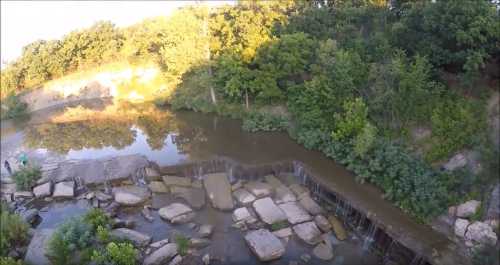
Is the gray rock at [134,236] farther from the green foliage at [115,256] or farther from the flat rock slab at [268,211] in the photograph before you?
the flat rock slab at [268,211]

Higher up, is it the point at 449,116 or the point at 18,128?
the point at 449,116

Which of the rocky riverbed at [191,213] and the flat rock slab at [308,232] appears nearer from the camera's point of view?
the rocky riverbed at [191,213]

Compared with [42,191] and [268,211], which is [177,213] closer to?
[268,211]

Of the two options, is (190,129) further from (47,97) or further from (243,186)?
(47,97)

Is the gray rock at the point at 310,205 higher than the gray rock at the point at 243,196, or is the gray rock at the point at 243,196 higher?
the gray rock at the point at 243,196

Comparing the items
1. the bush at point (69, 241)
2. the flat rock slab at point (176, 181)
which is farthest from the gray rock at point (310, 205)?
the bush at point (69, 241)

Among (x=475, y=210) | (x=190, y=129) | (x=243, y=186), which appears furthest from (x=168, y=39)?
(x=475, y=210)

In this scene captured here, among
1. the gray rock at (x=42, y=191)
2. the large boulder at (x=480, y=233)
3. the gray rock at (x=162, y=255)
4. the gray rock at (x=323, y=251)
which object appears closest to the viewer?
the large boulder at (x=480, y=233)

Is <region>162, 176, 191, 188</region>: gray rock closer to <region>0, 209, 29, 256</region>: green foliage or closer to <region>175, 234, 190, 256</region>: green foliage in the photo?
<region>175, 234, 190, 256</region>: green foliage
